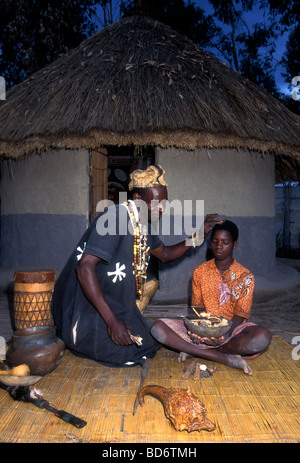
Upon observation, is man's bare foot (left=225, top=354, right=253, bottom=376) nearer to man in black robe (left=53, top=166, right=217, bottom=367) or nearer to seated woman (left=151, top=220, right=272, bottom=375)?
seated woman (left=151, top=220, right=272, bottom=375)

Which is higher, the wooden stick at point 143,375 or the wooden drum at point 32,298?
the wooden drum at point 32,298

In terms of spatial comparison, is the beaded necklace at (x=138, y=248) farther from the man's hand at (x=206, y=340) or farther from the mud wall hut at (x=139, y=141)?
the mud wall hut at (x=139, y=141)

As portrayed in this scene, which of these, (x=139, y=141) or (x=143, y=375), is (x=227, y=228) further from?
(x=139, y=141)

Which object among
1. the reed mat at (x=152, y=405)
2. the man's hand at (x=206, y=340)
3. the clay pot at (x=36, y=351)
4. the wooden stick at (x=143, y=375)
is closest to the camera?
the reed mat at (x=152, y=405)

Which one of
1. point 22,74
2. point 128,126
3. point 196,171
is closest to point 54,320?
point 128,126

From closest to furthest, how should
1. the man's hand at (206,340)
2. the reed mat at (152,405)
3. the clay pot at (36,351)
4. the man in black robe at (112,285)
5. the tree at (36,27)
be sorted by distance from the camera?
the reed mat at (152,405) < the clay pot at (36,351) < the man in black robe at (112,285) < the man's hand at (206,340) < the tree at (36,27)

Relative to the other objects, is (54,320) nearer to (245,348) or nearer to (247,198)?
(245,348)

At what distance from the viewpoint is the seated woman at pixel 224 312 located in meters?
2.75

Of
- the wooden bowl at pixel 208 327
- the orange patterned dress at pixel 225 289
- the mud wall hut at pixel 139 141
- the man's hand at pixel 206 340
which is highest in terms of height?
the mud wall hut at pixel 139 141

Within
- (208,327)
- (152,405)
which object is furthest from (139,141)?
(152,405)

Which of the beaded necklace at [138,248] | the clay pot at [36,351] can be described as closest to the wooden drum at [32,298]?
the clay pot at [36,351]

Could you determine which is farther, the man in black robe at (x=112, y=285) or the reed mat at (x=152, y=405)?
the man in black robe at (x=112, y=285)

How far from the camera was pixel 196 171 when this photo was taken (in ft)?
18.7

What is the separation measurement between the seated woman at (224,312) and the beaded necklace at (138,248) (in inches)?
13.6
